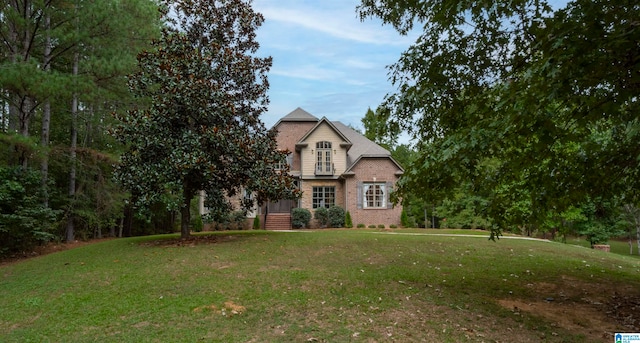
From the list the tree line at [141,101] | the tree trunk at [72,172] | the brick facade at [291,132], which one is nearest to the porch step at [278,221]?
the brick facade at [291,132]

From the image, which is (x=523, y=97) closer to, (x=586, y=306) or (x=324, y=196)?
(x=586, y=306)

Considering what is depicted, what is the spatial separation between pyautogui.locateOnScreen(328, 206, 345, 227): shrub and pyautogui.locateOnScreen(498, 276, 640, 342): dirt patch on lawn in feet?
48.5

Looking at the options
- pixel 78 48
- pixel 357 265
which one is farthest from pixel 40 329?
pixel 78 48

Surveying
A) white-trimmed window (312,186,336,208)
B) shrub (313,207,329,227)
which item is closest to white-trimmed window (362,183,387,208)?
white-trimmed window (312,186,336,208)

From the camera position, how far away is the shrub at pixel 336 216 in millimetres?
22312

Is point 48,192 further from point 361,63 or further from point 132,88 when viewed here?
point 361,63

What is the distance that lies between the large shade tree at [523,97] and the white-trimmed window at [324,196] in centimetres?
1632

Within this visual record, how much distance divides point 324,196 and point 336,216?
186 centimetres

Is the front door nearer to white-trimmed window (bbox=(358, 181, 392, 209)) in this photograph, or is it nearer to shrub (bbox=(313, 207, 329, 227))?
shrub (bbox=(313, 207, 329, 227))

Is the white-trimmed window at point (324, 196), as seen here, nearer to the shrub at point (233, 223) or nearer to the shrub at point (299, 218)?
the shrub at point (299, 218)

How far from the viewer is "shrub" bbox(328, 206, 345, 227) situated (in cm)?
2231

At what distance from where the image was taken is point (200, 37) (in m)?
13.4

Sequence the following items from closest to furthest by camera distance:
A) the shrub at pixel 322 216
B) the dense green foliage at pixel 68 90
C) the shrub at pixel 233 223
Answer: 1. the dense green foliage at pixel 68 90
2. the shrub at pixel 233 223
3. the shrub at pixel 322 216

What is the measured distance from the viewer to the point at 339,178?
23.4m
